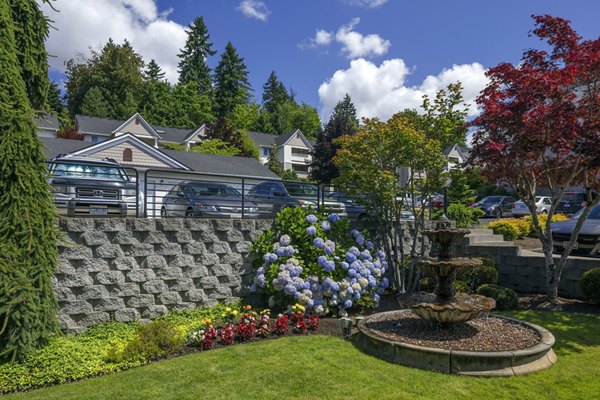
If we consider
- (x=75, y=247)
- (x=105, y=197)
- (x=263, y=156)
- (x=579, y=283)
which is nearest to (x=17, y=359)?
(x=75, y=247)

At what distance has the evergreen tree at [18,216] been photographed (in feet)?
17.2

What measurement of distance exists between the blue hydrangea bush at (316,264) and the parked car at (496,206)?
19154 mm

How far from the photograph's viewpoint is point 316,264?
8273 mm

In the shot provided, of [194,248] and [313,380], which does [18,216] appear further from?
[313,380]

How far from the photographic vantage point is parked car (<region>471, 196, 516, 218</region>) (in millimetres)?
26031

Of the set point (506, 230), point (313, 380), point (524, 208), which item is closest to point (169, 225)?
point (313, 380)

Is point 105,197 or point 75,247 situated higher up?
point 105,197

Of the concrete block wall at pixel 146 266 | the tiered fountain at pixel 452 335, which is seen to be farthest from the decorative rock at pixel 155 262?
the tiered fountain at pixel 452 335

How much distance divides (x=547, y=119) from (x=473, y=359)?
4.95 meters

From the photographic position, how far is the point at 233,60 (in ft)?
195

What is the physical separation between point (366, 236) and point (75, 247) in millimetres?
6206

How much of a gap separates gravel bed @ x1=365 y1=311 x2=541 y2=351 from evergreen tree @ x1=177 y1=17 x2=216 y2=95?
62653 millimetres

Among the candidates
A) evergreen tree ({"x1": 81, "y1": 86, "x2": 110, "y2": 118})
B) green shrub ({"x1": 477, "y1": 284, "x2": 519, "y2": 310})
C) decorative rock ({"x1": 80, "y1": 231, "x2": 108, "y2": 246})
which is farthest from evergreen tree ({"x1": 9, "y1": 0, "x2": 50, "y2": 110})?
evergreen tree ({"x1": 81, "y1": 86, "x2": 110, "y2": 118})

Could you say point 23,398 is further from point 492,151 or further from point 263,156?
point 263,156
